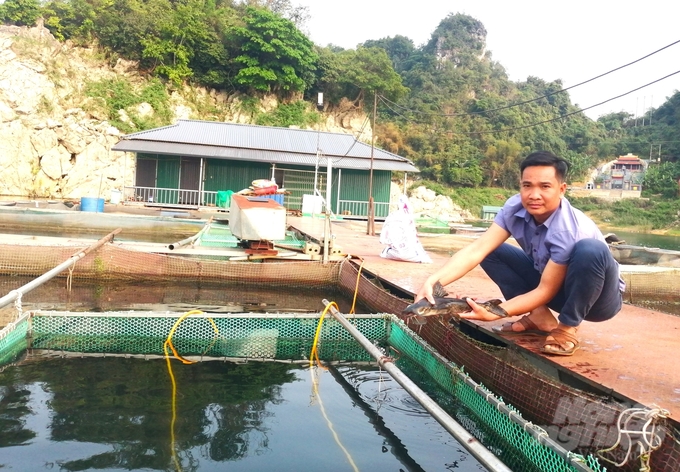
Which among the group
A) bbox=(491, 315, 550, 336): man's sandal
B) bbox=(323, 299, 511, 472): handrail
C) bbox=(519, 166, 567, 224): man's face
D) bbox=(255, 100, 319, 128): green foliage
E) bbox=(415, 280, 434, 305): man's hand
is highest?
bbox=(255, 100, 319, 128): green foliage

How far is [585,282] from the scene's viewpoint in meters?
2.77

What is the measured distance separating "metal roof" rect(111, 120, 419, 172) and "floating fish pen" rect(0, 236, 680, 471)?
11918 mm

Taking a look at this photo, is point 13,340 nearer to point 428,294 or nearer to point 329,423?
point 329,423

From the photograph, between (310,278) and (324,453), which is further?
(310,278)

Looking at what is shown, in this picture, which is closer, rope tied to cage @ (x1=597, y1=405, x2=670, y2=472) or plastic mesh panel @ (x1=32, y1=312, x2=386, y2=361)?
rope tied to cage @ (x1=597, y1=405, x2=670, y2=472)

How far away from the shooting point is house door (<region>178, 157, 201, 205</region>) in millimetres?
20987

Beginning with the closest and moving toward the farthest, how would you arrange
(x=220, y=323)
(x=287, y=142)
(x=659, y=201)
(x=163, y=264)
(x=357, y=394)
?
(x=357, y=394)
(x=220, y=323)
(x=163, y=264)
(x=287, y=142)
(x=659, y=201)

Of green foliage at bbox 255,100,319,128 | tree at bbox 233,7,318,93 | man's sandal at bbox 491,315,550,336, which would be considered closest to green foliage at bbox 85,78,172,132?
tree at bbox 233,7,318,93

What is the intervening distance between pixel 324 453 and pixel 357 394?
101 centimetres

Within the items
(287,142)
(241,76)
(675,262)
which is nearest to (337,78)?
(241,76)

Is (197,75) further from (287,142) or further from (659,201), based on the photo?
(659,201)

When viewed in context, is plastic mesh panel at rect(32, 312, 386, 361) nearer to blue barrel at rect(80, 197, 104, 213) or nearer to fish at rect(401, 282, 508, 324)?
fish at rect(401, 282, 508, 324)

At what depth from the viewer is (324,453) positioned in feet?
9.46

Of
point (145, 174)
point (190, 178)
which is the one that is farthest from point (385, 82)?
point (145, 174)
